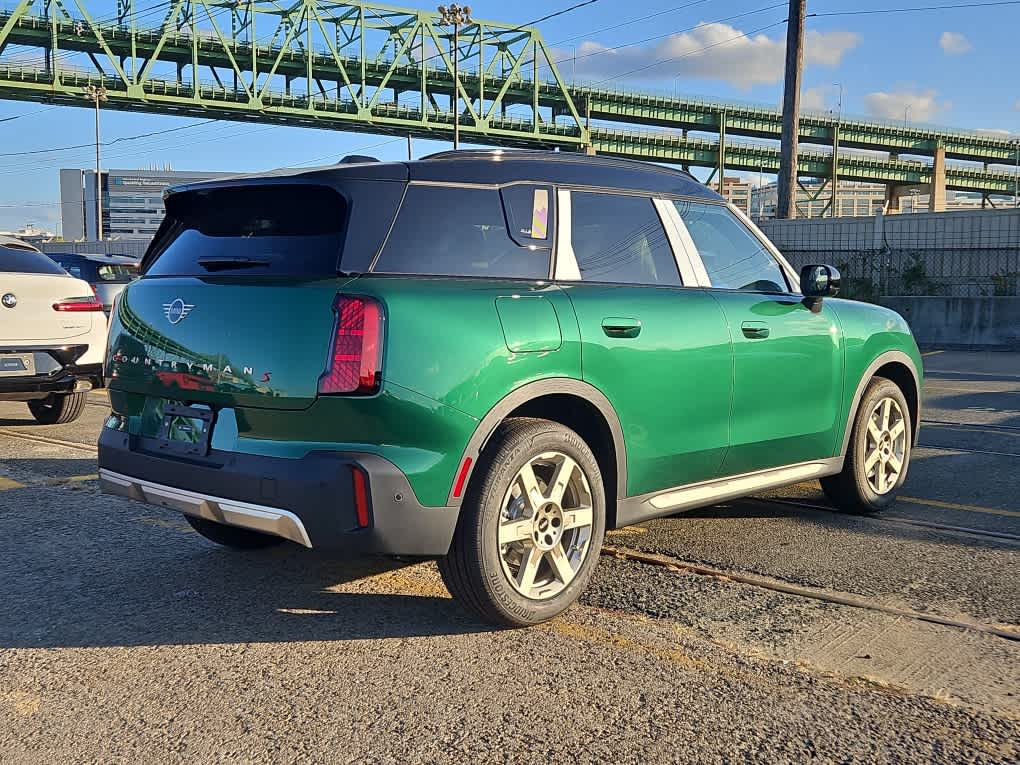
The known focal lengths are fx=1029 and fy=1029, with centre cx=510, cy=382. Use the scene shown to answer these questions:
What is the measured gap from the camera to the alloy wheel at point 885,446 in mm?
5664

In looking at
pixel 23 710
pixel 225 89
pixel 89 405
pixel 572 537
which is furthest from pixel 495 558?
pixel 225 89

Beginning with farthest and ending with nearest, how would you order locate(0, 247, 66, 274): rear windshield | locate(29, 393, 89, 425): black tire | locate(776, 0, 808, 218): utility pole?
1. locate(776, 0, 808, 218): utility pole
2. locate(29, 393, 89, 425): black tire
3. locate(0, 247, 66, 274): rear windshield

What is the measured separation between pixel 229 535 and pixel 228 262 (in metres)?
1.51

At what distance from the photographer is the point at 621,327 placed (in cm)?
413

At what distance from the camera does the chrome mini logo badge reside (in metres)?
3.89

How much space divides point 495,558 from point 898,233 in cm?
2059

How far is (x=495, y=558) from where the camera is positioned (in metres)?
3.65

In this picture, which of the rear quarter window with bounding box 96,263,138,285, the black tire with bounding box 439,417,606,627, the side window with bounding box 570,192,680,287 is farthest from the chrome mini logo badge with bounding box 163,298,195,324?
the rear quarter window with bounding box 96,263,138,285

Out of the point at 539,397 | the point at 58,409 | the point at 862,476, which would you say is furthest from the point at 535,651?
the point at 58,409

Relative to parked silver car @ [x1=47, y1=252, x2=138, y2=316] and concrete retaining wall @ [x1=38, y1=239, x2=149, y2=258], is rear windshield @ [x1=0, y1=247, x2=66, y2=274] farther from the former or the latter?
concrete retaining wall @ [x1=38, y1=239, x2=149, y2=258]

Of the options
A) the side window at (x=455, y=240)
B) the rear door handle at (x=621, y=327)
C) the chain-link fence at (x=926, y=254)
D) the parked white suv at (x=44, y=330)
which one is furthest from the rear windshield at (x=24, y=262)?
the chain-link fence at (x=926, y=254)

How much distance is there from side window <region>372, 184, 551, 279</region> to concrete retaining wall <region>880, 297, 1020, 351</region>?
16783 mm

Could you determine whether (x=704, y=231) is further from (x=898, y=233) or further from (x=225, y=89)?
(x=225, y=89)

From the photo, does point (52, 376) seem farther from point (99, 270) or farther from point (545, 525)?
point (545, 525)
